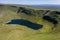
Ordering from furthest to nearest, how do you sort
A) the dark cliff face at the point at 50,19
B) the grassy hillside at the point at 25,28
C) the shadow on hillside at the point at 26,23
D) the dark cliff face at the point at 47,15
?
the dark cliff face at the point at 47,15 < the shadow on hillside at the point at 26,23 < the dark cliff face at the point at 50,19 < the grassy hillside at the point at 25,28

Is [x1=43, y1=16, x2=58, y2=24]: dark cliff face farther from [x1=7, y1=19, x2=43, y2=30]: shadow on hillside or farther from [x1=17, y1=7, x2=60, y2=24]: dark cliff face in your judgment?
[x1=7, y1=19, x2=43, y2=30]: shadow on hillside

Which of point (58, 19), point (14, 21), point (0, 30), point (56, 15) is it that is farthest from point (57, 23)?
point (0, 30)

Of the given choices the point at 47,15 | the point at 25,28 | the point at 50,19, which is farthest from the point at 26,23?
the point at 50,19

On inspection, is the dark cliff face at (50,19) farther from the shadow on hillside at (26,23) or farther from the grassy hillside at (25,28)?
the shadow on hillside at (26,23)

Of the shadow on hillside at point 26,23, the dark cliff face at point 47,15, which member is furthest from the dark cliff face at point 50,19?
the shadow on hillside at point 26,23

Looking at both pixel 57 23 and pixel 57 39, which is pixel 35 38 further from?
pixel 57 23

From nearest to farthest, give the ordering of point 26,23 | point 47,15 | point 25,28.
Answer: point 25,28, point 26,23, point 47,15

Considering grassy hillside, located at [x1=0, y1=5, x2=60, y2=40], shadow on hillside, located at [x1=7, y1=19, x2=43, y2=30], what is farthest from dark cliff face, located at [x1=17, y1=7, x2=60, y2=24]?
shadow on hillside, located at [x1=7, y1=19, x2=43, y2=30]

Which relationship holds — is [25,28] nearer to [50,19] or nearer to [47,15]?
[50,19]
